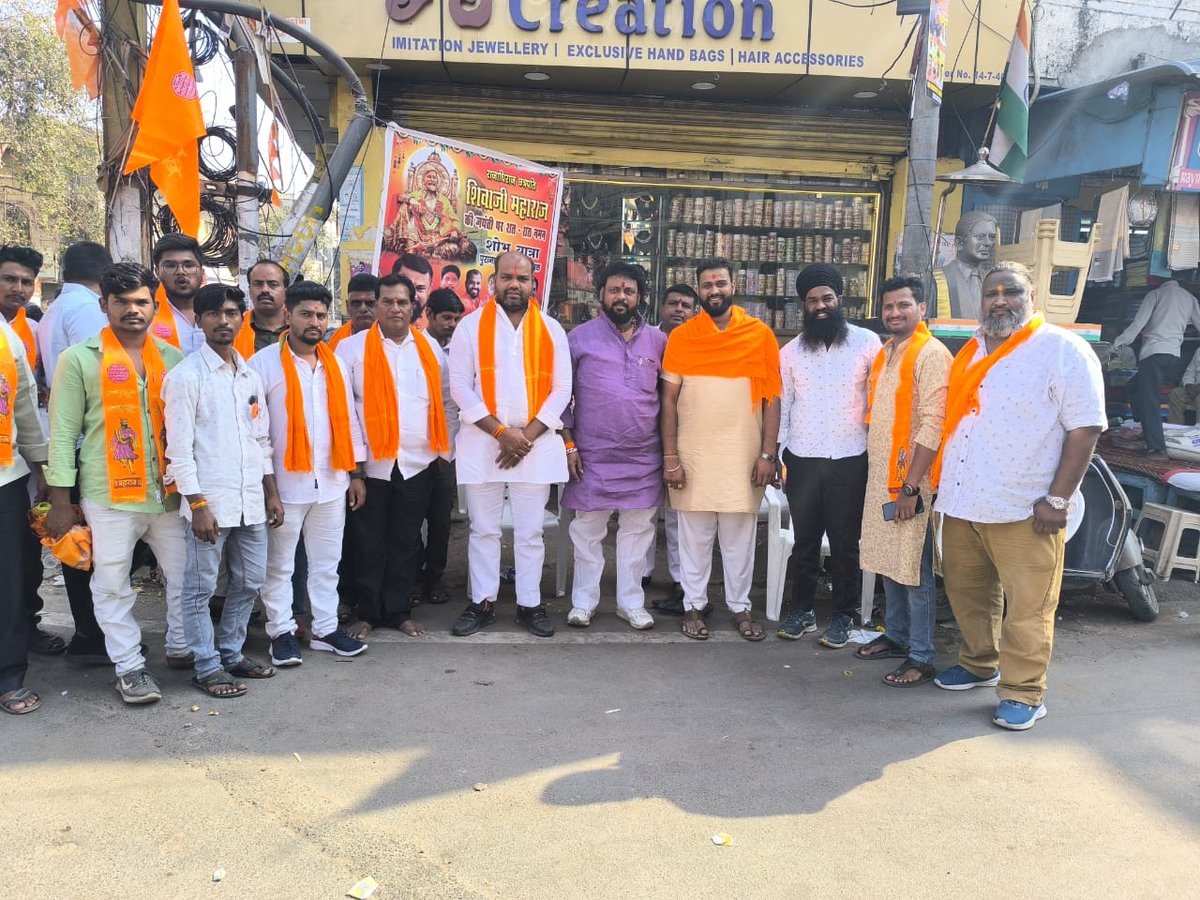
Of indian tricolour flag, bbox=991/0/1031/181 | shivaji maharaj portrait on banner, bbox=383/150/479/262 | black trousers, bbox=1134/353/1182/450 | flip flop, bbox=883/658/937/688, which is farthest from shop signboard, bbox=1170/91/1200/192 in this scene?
shivaji maharaj portrait on banner, bbox=383/150/479/262

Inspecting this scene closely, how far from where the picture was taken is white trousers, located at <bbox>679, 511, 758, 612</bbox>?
4441 millimetres

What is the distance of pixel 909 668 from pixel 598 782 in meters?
1.66

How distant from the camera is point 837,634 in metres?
4.25

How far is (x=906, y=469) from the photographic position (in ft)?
12.7

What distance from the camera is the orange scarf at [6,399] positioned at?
3287 millimetres

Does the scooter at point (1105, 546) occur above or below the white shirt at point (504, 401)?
below

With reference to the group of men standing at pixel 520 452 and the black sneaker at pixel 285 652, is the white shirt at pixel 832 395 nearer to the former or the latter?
the group of men standing at pixel 520 452

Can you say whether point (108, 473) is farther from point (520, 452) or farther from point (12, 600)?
point (520, 452)

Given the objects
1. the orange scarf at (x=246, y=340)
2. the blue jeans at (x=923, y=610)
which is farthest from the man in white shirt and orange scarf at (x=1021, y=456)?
the orange scarf at (x=246, y=340)

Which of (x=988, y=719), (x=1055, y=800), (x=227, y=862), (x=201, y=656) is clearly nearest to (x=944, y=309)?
(x=988, y=719)

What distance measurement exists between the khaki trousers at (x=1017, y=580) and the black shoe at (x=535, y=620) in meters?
1.92

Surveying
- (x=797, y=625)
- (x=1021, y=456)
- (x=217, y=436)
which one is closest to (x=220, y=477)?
(x=217, y=436)

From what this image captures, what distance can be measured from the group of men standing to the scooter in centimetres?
124

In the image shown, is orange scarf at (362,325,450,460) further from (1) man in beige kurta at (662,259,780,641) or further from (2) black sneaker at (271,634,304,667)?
(1) man in beige kurta at (662,259,780,641)
